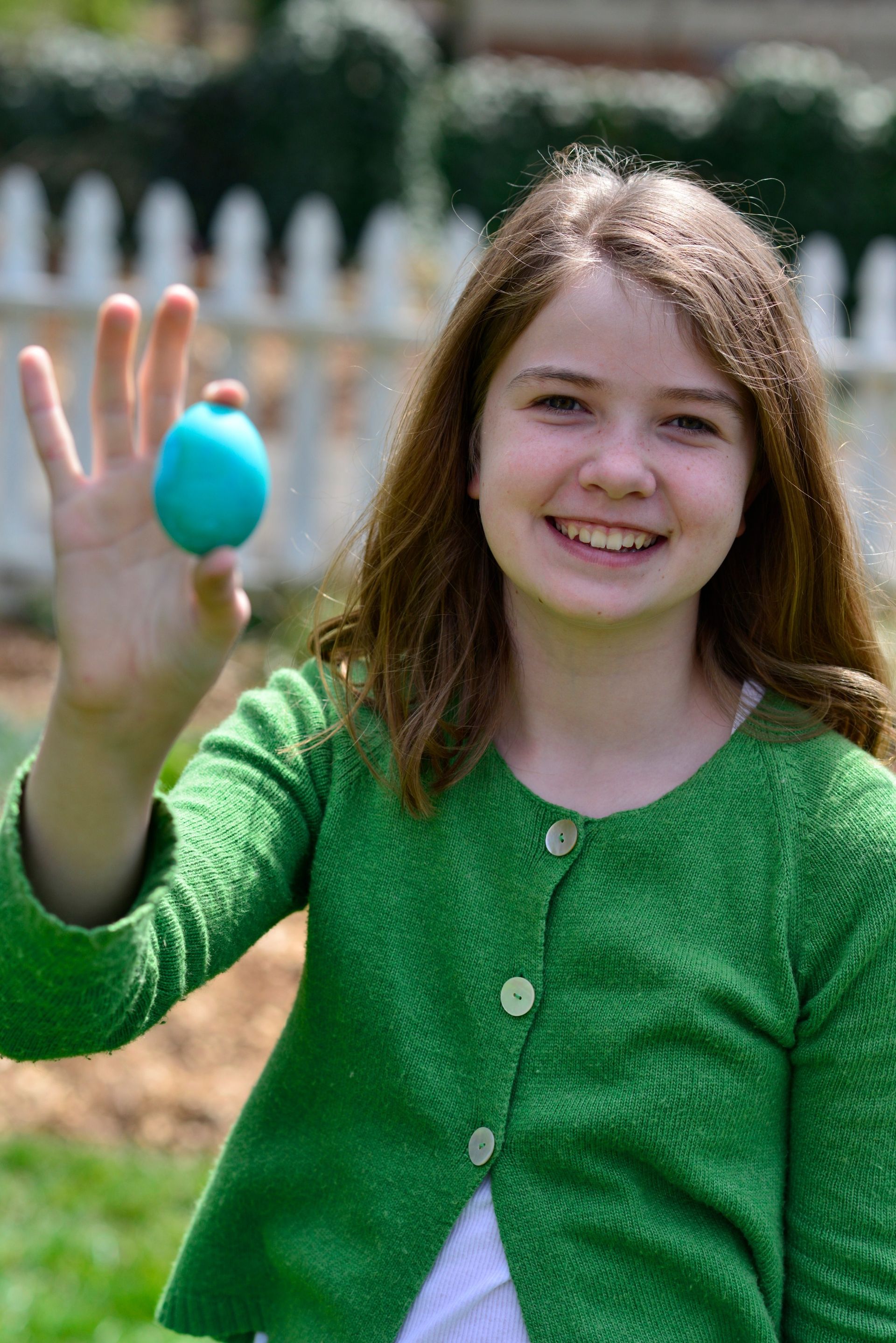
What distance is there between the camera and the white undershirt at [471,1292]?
162cm

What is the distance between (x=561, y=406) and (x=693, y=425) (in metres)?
0.16

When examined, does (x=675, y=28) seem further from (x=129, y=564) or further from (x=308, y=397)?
(x=129, y=564)

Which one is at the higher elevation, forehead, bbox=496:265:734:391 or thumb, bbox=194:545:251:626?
forehead, bbox=496:265:734:391

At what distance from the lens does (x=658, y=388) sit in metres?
1.69

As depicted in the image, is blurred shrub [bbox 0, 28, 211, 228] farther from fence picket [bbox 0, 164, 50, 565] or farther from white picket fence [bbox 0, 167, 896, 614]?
fence picket [bbox 0, 164, 50, 565]

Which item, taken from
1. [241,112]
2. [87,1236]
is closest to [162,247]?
[87,1236]

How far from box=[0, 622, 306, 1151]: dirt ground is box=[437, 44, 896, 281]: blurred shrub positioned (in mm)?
8557

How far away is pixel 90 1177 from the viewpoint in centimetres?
314

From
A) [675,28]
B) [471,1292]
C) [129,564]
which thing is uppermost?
[675,28]

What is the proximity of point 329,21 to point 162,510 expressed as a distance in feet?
35.8

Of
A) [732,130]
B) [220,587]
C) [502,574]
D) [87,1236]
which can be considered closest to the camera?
[220,587]

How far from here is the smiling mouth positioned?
67.1 inches

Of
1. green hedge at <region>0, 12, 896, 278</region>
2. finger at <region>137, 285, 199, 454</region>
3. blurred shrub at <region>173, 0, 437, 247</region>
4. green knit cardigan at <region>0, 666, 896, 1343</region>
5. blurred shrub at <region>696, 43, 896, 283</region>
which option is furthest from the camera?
blurred shrub at <region>696, 43, 896, 283</region>

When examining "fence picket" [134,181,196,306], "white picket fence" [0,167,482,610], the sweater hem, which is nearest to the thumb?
the sweater hem
